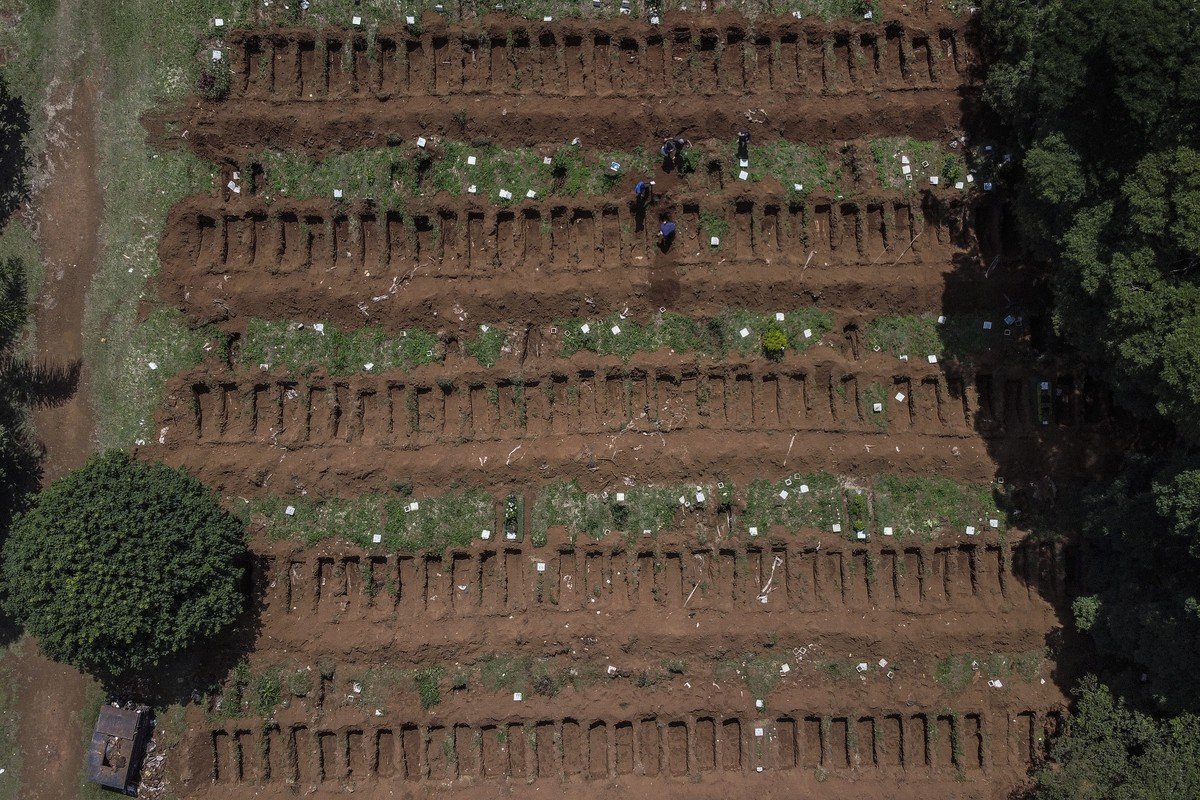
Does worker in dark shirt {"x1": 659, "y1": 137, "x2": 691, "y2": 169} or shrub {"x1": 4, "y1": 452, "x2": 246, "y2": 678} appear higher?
worker in dark shirt {"x1": 659, "y1": 137, "x2": 691, "y2": 169}

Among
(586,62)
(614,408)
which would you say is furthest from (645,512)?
(586,62)

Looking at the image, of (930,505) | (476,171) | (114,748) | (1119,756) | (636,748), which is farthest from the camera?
(476,171)

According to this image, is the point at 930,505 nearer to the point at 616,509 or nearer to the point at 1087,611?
the point at 1087,611

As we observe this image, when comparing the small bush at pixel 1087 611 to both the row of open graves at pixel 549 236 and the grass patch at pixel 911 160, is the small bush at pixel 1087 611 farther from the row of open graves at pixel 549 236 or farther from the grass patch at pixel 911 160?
the grass patch at pixel 911 160

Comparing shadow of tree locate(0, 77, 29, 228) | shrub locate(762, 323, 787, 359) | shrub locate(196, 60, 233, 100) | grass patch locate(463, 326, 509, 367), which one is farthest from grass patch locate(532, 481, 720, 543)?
shadow of tree locate(0, 77, 29, 228)

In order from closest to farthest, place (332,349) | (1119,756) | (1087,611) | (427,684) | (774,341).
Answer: (1119,756), (1087,611), (427,684), (774,341), (332,349)

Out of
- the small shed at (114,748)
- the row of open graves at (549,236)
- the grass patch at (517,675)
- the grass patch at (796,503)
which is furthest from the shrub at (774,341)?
the small shed at (114,748)

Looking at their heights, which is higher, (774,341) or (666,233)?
(666,233)

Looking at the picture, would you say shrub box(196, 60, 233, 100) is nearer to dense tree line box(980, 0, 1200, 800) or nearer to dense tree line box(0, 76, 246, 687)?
dense tree line box(0, 76, 246, 687)
